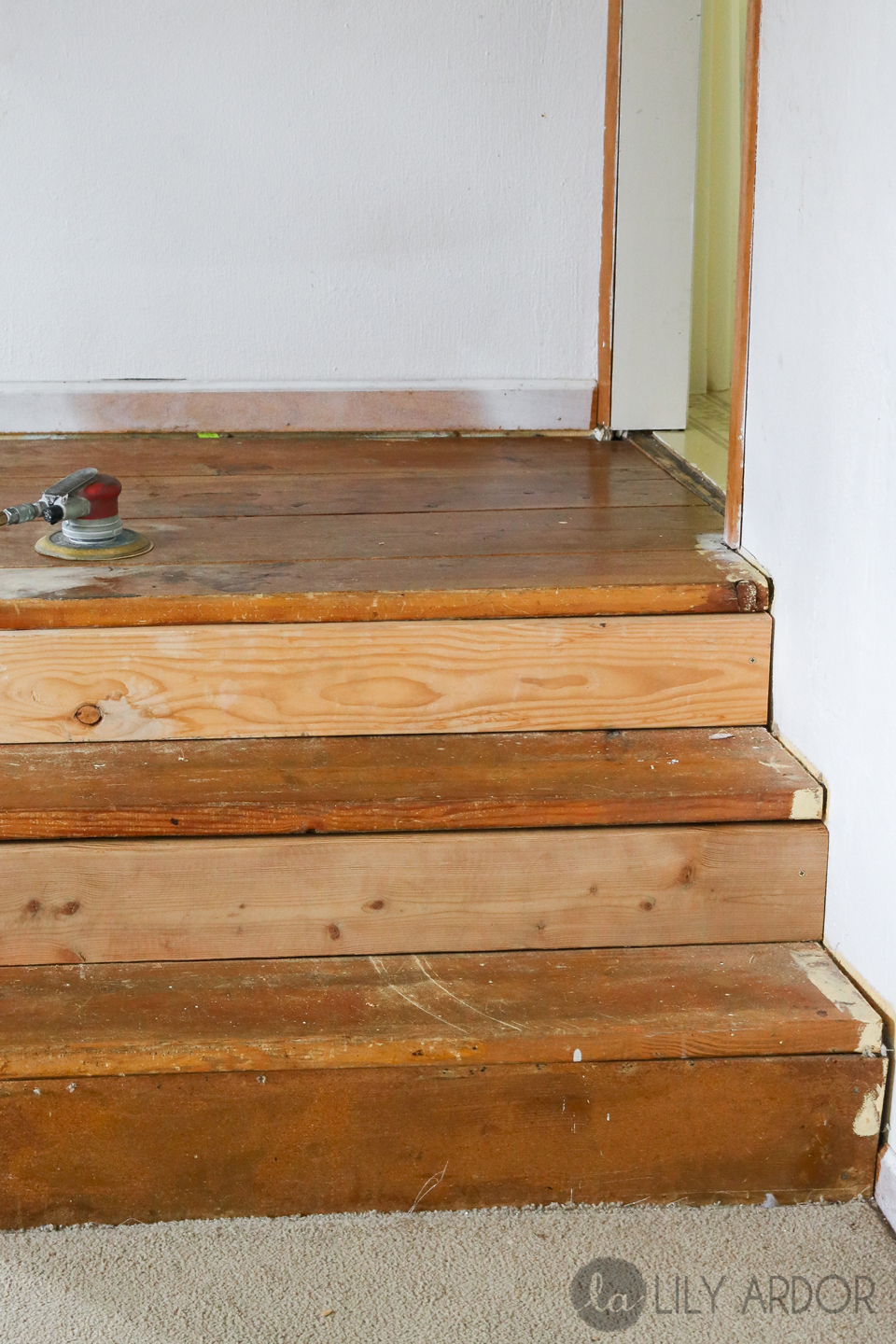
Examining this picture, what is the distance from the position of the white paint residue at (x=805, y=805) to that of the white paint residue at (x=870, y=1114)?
1.02 feet

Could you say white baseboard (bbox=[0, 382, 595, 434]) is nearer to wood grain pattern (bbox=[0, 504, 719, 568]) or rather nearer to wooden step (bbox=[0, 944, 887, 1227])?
wood grain pattern (bbox=[0, 504, 719, 568])

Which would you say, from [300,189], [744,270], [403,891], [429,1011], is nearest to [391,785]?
[403,891]

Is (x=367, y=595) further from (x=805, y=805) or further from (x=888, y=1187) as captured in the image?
(x=888, y=1187)

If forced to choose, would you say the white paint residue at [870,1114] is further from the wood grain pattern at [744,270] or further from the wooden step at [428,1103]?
the wood grain pattern at [744,270]

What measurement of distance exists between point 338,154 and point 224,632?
4.54ft

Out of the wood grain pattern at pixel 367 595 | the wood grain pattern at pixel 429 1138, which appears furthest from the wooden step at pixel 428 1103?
the wood grain pattern at pixel 367 595

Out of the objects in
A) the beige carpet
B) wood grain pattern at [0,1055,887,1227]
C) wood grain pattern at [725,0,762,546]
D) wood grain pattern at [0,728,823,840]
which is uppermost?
wood grain pattern at [725,0,762,546]

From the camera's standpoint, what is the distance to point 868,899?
1423mm

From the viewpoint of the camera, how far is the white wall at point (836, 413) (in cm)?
133

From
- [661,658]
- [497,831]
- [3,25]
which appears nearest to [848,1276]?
[497,831]

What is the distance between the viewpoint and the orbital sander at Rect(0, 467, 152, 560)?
1799mm

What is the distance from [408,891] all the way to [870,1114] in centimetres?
56

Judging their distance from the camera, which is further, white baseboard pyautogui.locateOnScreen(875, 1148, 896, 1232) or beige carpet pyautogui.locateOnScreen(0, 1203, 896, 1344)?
white baseboard pyautogui.locateOnScreen(875, 1148, 896, 1232)

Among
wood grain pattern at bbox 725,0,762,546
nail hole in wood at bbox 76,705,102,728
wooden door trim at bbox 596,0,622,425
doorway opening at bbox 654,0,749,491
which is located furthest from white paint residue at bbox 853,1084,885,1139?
doorway opening at bbox 654,0,749,491
